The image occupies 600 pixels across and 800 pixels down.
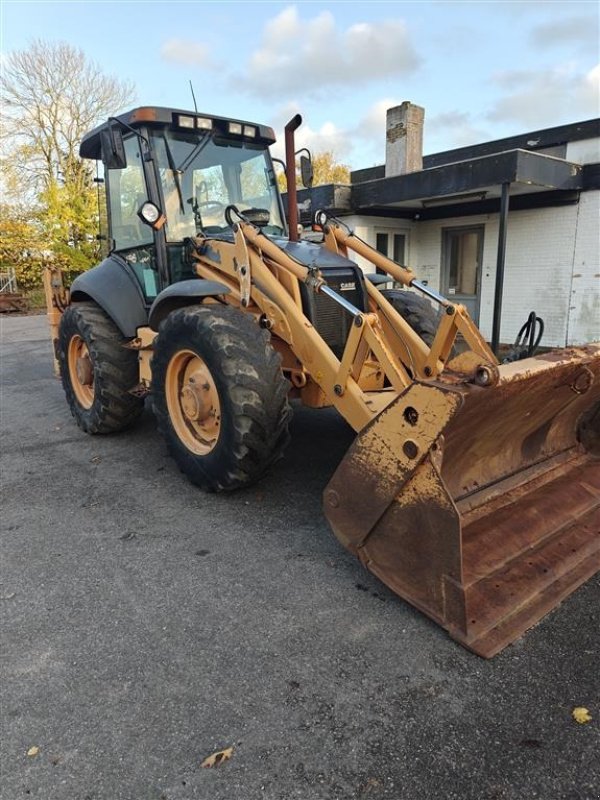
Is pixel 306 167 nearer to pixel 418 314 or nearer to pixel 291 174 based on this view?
pixel 291 174

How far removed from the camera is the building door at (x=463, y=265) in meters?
11.7

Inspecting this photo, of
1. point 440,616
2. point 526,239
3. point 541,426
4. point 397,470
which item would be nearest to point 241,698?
point 440,616

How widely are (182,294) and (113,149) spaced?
50.7 inches

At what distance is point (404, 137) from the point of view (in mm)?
11867

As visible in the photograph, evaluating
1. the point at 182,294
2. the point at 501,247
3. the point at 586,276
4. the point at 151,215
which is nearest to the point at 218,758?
the point at 182,294

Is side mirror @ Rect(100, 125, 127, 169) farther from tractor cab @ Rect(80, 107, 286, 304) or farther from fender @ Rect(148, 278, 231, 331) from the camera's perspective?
fender @ Rect(148, 278, 231, 331)

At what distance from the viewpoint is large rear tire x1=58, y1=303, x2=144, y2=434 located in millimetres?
5156

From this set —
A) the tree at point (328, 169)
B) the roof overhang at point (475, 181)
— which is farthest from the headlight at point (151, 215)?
the tree at point (328, 169)

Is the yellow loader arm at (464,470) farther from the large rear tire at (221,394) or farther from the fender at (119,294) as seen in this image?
the fender at (119,294)

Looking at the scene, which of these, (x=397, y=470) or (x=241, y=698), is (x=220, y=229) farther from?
(x=241, y=698)

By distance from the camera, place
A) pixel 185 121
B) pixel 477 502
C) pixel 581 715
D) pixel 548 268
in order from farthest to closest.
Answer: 1. pixel 548 268
2. pixel 185 121
3. pixel 477 502
4. pixel 581 715

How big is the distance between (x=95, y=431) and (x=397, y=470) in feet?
12.8

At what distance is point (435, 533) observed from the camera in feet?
8.23

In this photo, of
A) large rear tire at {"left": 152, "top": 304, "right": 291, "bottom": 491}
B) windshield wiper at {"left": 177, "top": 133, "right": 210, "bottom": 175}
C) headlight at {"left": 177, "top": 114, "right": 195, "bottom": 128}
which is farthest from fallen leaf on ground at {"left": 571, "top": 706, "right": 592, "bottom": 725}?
headlight at {"left": 177, "top": 114, "right": 195, "bottom": 128}
